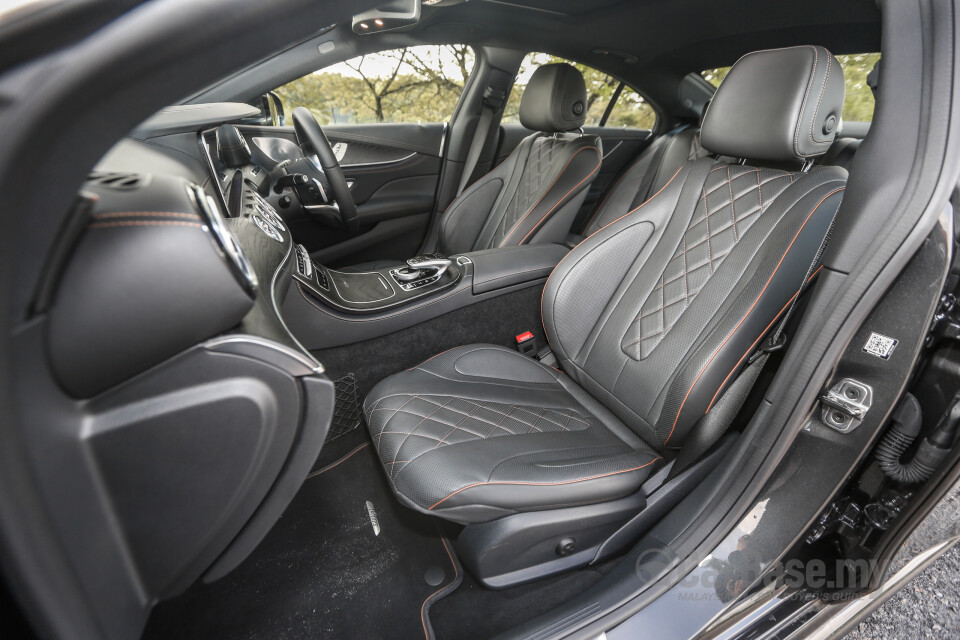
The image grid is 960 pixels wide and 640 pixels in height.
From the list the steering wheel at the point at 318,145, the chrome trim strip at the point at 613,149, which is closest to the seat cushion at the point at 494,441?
the steering wheel at the point at 318,145

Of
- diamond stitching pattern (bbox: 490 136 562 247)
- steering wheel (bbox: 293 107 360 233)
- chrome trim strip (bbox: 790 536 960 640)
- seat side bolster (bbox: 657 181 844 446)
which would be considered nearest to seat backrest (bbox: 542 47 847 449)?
seat side bolster (bbox: 657 181 844 446)

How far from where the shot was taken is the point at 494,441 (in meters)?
1.04

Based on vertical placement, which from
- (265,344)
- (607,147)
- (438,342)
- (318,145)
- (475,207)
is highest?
→ (318,145)

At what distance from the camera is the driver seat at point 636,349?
0.97m

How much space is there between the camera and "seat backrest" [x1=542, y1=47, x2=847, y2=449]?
1.00 metres

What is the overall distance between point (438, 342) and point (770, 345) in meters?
0.90

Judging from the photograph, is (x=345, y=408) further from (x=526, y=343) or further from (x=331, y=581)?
(x=526, y=343)

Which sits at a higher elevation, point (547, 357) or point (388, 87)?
point (388, 87)

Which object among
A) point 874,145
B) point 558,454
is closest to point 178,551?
point 558,454

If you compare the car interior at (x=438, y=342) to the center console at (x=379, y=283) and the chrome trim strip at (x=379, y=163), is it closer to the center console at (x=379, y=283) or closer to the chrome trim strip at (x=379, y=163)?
the center console at (x=379, y=283)

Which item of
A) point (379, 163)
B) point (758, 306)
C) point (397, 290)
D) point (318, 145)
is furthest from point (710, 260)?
point (379, 163)

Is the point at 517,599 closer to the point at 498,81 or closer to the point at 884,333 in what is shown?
the point at 884,333

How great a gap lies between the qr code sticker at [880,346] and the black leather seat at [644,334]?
0.62 ft

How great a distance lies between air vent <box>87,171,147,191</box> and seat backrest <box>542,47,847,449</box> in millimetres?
976
